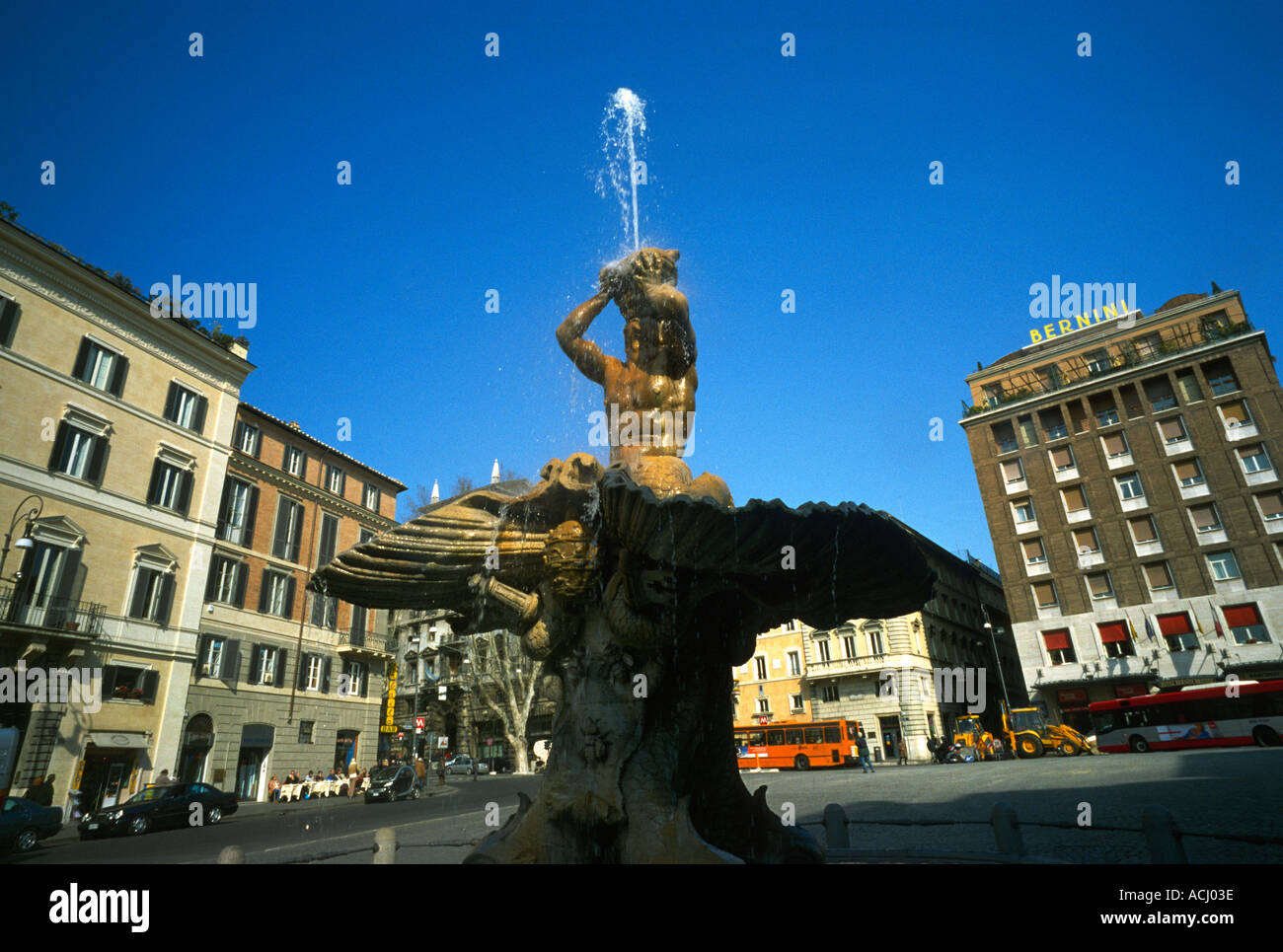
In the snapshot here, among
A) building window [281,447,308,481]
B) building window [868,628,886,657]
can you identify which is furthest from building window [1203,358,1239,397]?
building window [281,447,308,481]

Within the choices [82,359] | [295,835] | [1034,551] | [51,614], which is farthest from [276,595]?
[1034,551]

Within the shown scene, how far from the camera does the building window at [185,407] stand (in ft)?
85.4

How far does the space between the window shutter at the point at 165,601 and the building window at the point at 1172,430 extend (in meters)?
47.9


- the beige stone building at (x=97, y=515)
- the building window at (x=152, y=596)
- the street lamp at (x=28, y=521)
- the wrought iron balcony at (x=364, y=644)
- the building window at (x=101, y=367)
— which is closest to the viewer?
the street lamp at (x=28, y=521)

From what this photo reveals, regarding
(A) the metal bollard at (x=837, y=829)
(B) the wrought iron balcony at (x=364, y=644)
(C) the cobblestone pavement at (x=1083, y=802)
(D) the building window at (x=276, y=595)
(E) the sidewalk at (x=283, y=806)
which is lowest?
(C) the cobblestone pavement at (x=1083, y=802)

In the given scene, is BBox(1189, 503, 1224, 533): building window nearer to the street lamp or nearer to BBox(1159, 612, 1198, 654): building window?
BBox(1159, 612, 1198, 654): building window

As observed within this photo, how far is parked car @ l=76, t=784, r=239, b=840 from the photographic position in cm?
1756

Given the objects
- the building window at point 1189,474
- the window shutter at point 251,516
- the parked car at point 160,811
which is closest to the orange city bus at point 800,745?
the parked car at point 160,811

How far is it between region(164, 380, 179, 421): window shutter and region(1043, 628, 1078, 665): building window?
143 feet

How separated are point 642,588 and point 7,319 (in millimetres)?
25169

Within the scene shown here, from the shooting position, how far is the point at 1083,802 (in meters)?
12.1

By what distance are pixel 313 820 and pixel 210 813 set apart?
379 centimetres

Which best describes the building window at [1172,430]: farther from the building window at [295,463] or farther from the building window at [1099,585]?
the building window at [295,463]

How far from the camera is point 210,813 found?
2017 cm
